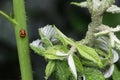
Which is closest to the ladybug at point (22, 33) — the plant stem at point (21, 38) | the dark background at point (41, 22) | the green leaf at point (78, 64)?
the plant stem at point (21, 38)

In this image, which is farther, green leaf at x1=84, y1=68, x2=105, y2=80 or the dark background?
the dark background

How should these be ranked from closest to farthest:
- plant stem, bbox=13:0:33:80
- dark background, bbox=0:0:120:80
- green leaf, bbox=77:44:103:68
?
green leaf, bbox=77:44:103:68 → plant stem, bbox=13:0:33:80 → dark background, bbox=0:0:120:80

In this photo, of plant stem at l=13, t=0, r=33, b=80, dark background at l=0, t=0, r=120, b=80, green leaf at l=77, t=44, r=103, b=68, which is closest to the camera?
green leaf at l=77, t=44, r=103, b=68

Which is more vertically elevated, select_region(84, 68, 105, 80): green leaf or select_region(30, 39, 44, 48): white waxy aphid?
select_region(30, 39, 44, 48): white waxy aphid

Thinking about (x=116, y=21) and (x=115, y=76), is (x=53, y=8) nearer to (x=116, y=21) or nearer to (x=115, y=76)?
(x=116, y=21)

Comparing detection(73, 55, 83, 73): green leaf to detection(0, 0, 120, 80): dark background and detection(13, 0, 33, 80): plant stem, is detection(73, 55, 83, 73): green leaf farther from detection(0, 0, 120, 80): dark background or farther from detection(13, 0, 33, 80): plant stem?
detection(0, 0, 120, 80): dark background

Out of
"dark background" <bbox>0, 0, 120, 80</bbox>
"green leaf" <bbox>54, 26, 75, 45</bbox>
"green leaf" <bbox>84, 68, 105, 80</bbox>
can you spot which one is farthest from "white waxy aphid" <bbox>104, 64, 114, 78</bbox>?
"dark background" <bbox>0, 0, 120, 80</bbox>

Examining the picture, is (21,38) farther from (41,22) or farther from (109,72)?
(41,22)
